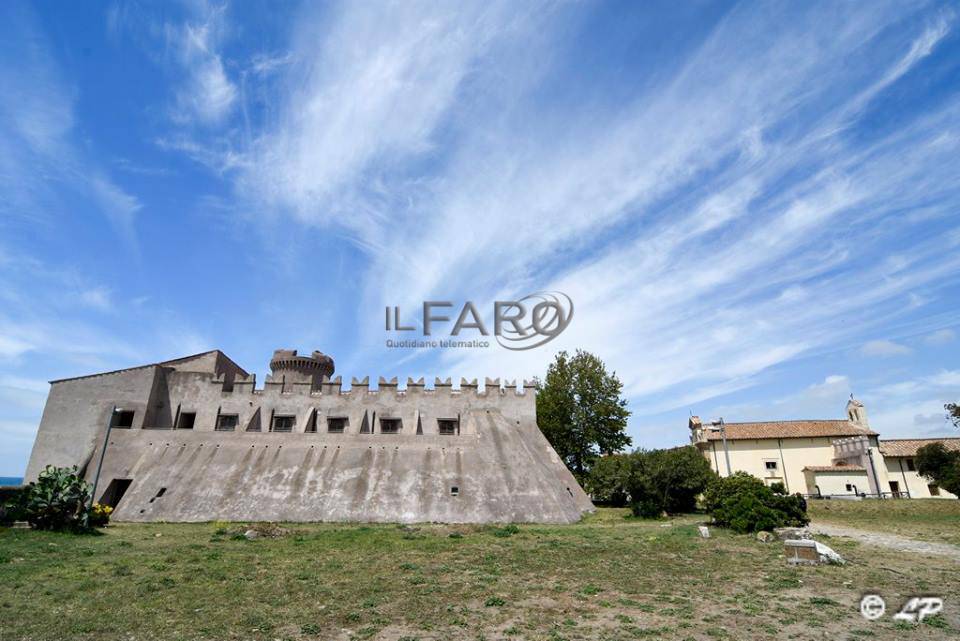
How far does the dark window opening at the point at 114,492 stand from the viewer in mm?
28391

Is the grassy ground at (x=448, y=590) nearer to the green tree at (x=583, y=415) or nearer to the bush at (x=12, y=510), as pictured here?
the bush at (x=12, y=510)

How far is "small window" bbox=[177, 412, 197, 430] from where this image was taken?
115 feet

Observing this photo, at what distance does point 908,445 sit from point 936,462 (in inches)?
199

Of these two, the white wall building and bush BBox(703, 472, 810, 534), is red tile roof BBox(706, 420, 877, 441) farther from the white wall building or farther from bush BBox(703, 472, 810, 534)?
bush BBox(703, 472, 810, 534)

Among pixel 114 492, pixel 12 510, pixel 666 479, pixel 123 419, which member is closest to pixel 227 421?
pixel 123 419

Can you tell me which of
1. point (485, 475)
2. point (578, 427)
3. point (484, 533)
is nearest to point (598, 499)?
point (578, 427)

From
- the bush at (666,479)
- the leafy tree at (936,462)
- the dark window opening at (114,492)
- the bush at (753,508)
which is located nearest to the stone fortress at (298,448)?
the dark window opening at (114,492)

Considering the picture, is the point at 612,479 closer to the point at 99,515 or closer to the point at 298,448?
the point at 298,448

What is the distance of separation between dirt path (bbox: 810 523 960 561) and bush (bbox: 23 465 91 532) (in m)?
31.9

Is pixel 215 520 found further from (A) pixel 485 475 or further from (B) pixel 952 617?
(B) pixel 952 617

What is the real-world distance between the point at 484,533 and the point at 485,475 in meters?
7.46

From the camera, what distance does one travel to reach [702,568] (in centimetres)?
1377

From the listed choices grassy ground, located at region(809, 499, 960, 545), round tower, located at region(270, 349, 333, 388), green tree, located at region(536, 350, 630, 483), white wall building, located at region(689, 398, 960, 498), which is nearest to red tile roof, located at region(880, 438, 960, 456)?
white wall building, located at region(689, 398, 960, 498)

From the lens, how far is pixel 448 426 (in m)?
36.8
